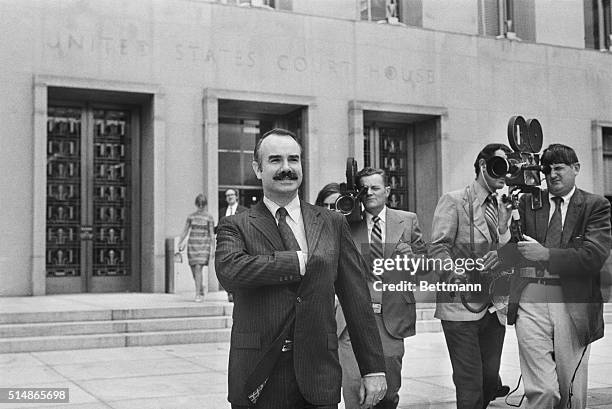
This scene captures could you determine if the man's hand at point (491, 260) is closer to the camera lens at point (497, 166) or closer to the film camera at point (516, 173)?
the film camera at point (516, 173)

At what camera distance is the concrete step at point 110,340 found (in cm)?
1052

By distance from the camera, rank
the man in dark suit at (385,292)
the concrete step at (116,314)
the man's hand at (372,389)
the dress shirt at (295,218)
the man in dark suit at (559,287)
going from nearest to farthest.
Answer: the man's hand at (372,389) < the dress shirt at (295,218) < the man in dark suit at (559,287) < the man in dark suit at (385,292) < the concrete step at (116,314)

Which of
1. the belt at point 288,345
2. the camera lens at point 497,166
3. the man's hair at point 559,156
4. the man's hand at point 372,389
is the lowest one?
the man's hand at point 372,389

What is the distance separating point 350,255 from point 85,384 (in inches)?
213

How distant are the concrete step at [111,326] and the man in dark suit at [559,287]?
7368 mm

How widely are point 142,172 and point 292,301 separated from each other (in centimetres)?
1411

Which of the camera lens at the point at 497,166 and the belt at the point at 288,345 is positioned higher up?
the camera lens at the point at 497,166

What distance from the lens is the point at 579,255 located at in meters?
5.14

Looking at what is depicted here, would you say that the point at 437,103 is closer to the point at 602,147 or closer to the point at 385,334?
the point at 602,147

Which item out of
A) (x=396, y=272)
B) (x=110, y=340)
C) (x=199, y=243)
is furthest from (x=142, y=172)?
(x=396, y=272)

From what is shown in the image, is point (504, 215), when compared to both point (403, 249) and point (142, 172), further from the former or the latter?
point (142, 172)

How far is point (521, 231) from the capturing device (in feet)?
16.9

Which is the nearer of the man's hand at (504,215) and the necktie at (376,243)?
the man's hand at (504,215)


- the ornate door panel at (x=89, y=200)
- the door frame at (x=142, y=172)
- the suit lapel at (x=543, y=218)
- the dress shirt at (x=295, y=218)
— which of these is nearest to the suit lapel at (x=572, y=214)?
the suit lapel at (x=543, y=218)
